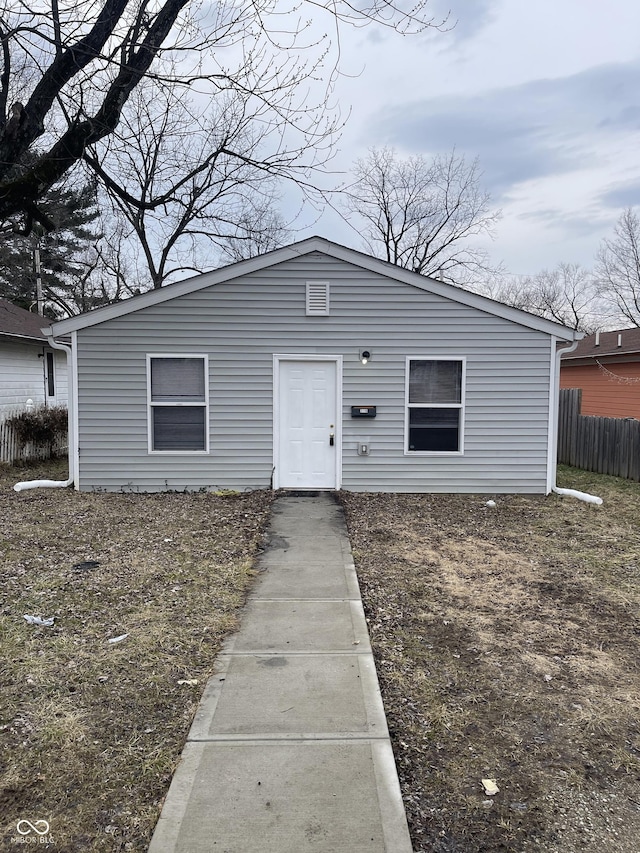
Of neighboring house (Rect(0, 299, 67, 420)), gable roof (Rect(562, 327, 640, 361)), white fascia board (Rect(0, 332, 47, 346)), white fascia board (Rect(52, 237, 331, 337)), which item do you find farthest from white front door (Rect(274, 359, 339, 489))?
gable roof (Rect(562, 327, 640, 361))

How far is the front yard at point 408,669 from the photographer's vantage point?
2182 millimetres

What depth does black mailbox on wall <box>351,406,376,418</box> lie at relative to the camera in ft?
27.4

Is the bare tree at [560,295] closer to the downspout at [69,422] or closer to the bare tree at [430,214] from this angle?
the bare tree at [430,214]

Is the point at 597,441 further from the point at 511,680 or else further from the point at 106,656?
the point at 106,656

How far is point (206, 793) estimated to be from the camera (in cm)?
222

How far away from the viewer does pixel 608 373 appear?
16.1m

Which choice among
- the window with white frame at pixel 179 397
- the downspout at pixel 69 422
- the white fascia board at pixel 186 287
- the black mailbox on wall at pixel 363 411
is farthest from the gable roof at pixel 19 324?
the black mailbox on wall at pixel 363 411

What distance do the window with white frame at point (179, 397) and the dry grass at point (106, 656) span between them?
6.05 feet

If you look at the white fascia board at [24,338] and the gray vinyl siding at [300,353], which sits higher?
the white fascia board at [24,338]

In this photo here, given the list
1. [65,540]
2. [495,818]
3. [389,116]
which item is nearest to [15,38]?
[389,116]

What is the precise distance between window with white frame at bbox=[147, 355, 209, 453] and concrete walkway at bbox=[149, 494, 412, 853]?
4648 millimetres

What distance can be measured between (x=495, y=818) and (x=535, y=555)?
154 inches

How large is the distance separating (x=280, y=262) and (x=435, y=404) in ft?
10.4

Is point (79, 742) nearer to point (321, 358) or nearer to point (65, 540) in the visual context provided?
point (65, 540)
